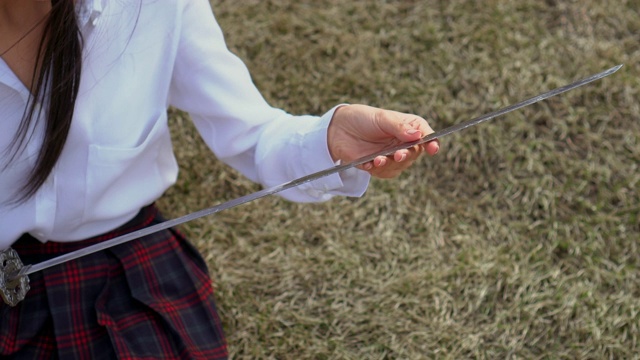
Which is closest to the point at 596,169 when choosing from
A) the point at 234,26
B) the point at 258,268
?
the point at 258,268

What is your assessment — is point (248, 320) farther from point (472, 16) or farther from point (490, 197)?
point (472, 16)

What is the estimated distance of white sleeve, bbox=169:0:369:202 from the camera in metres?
0.95

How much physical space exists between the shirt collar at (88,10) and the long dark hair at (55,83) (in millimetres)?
13

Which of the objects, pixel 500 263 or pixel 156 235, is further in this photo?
pixel 500 263

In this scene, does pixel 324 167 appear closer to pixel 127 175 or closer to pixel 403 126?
pixel 403 126

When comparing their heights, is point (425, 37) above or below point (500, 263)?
above

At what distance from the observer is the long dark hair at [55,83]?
85 cm

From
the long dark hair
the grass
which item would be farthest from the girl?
the grass

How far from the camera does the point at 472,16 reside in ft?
5.76

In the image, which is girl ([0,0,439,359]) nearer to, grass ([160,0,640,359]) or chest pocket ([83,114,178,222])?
chest pocket ([83,114,178,222])

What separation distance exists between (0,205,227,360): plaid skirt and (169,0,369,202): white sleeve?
0.18 m

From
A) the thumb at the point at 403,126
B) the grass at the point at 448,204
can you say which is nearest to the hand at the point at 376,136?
the thumb at the point at 403,126

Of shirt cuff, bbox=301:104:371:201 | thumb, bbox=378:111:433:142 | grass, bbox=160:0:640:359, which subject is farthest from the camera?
grass, bbox=160:0:640:359

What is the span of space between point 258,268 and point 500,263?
41cm
